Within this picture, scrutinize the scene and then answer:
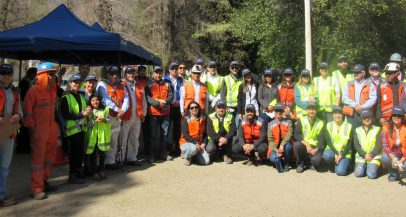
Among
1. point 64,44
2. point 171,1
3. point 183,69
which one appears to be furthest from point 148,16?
point 64,44

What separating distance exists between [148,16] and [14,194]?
2287cm

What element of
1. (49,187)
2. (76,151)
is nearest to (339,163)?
(76,151)

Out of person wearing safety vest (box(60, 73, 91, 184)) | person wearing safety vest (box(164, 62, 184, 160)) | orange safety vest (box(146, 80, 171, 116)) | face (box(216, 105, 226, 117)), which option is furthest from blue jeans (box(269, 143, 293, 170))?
person wearing safety vest (box(60, 73, 91, 184))

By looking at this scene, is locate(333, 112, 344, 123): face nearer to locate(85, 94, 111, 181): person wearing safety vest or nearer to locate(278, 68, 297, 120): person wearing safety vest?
locate(278, 68, 297, 120): person wearing safety vest

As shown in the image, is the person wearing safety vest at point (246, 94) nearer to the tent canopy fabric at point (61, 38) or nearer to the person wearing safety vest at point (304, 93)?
the person wearing safety vest at point (304, 93)

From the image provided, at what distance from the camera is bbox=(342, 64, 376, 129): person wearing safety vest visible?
7508 mm

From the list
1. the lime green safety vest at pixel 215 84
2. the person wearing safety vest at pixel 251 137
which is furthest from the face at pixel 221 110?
the lime green safety vest at pixel 215 84

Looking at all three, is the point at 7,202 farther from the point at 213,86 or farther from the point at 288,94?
the point at 288,94

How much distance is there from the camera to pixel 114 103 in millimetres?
7285

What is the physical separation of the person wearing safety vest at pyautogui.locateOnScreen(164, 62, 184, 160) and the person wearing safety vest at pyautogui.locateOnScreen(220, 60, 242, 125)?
3.16ft

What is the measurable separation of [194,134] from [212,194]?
235cm

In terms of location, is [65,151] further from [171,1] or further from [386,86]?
[171,1]

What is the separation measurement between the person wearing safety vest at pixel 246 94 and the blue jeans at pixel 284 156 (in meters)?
1.11

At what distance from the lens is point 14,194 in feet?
19.8
